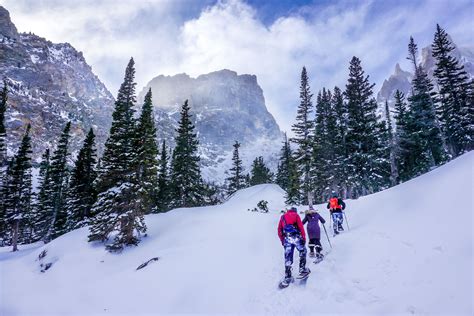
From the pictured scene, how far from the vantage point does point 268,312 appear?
8.16m

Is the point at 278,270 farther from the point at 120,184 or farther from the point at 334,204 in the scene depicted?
the point at 120,184

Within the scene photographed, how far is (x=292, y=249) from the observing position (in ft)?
30.4

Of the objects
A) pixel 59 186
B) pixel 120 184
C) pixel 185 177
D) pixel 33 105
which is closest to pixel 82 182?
pixel 59 186

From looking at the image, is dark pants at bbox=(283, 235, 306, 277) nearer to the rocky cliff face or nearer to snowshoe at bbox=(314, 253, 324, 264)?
snowshoe at bbox=(314, 253, 324, 264)

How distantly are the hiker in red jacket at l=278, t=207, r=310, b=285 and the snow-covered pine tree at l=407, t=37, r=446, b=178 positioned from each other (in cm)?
3342

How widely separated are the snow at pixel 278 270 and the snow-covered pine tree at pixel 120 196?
171cm

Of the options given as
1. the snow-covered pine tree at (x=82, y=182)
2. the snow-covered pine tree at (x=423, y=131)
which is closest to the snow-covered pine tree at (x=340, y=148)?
the snow-covered pine tree at (x=423, y=131)

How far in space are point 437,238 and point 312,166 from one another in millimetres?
26833

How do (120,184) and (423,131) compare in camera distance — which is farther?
(423,131)

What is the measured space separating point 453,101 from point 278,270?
3591 centimetres

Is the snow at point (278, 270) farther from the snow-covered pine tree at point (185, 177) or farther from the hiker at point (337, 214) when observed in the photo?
the snow-covered pine tree at point (185, 177)

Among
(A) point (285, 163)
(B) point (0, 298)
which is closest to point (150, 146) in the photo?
(B) point (0, 298)

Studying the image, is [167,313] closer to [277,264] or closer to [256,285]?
[256,285]

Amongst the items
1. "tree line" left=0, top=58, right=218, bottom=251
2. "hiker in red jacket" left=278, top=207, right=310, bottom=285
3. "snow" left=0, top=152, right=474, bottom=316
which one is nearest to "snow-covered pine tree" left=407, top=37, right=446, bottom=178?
"snow" left=0, top=152, right=474, bottom=316
